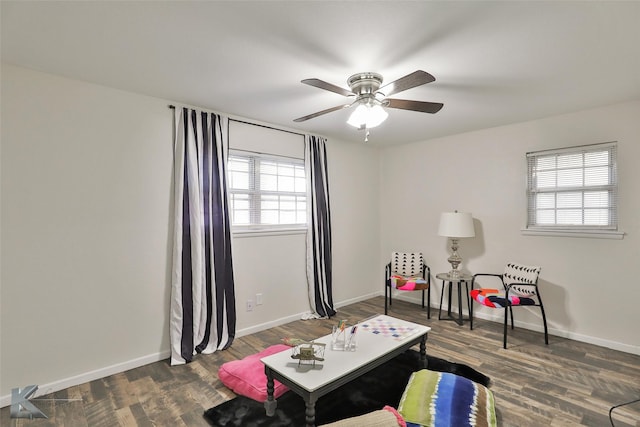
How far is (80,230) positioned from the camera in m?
2.63

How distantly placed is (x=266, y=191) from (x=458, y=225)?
2.37 meters

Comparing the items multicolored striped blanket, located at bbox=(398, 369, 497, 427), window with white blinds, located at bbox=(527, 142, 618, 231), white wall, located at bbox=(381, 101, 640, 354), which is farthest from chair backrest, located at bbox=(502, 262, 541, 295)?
multicolored striped blanket, located at bbox=(398, 369, 497, 427)

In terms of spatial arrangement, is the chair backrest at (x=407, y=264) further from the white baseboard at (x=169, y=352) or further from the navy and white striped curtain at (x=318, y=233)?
the navy and white striped curtain at (x=318, y=233)

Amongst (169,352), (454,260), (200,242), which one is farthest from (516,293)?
(169,352)

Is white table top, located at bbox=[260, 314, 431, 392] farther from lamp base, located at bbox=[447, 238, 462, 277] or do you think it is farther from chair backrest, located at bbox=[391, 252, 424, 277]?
chair backrest, located at bbox=[391, 252, 424, 277]

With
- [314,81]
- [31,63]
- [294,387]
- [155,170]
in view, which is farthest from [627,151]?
[31,63]

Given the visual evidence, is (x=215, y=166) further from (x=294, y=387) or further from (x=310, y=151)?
(x=294, y=387)

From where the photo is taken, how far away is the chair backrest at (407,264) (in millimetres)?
4605

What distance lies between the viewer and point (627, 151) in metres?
3.19

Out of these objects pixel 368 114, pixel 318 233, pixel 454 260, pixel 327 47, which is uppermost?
pixel 327 47

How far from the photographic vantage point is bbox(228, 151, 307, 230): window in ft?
12.0

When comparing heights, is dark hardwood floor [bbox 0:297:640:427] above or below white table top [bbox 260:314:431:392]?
below

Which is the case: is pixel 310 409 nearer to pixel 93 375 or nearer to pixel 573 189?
pixel 93 375

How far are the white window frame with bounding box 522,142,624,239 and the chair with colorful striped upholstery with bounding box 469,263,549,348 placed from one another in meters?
0.49
